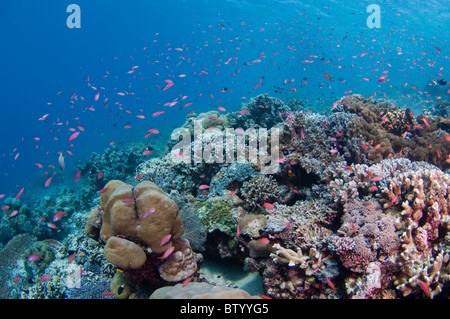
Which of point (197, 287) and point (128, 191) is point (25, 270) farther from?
point (197, 287)

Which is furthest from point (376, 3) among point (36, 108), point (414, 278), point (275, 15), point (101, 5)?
point (36, 108)

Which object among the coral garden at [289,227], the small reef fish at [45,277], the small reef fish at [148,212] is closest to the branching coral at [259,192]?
the coral garden at [289,227]

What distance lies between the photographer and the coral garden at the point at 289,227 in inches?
128

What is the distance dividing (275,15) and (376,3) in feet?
62.0

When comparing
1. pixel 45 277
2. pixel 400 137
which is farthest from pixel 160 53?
pixel 45 277

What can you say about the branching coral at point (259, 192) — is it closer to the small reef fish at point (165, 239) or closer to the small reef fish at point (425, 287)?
the small reef fish at point (165, 239)

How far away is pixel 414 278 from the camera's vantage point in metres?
3.02
